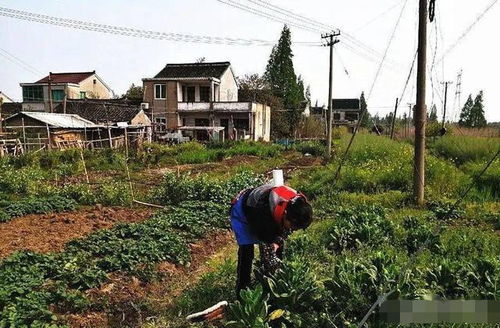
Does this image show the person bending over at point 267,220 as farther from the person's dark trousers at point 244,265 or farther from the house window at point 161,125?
the house window at point 161,125

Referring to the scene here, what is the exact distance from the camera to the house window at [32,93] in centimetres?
3656

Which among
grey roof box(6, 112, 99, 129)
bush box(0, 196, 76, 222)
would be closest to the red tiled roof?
grey roof box(6, 112, 99, 129)

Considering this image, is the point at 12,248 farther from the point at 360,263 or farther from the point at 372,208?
the point at 372,208

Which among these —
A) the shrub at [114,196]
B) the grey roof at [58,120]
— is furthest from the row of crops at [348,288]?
the grey roof at [58,120]

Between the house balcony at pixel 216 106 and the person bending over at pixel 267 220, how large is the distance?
26.3 meters

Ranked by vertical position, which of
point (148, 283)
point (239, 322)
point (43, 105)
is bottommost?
point (148, 283)

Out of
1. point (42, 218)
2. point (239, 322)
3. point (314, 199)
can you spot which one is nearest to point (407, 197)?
point (314, 199)

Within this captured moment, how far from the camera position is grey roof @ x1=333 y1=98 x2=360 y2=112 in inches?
2611

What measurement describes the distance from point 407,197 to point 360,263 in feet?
17.6

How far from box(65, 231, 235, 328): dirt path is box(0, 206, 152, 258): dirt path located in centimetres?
152

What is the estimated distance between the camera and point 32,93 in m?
36.8

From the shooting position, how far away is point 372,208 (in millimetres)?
6484

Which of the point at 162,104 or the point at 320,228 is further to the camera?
the point at 162,104

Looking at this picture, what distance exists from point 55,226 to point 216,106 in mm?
24397
